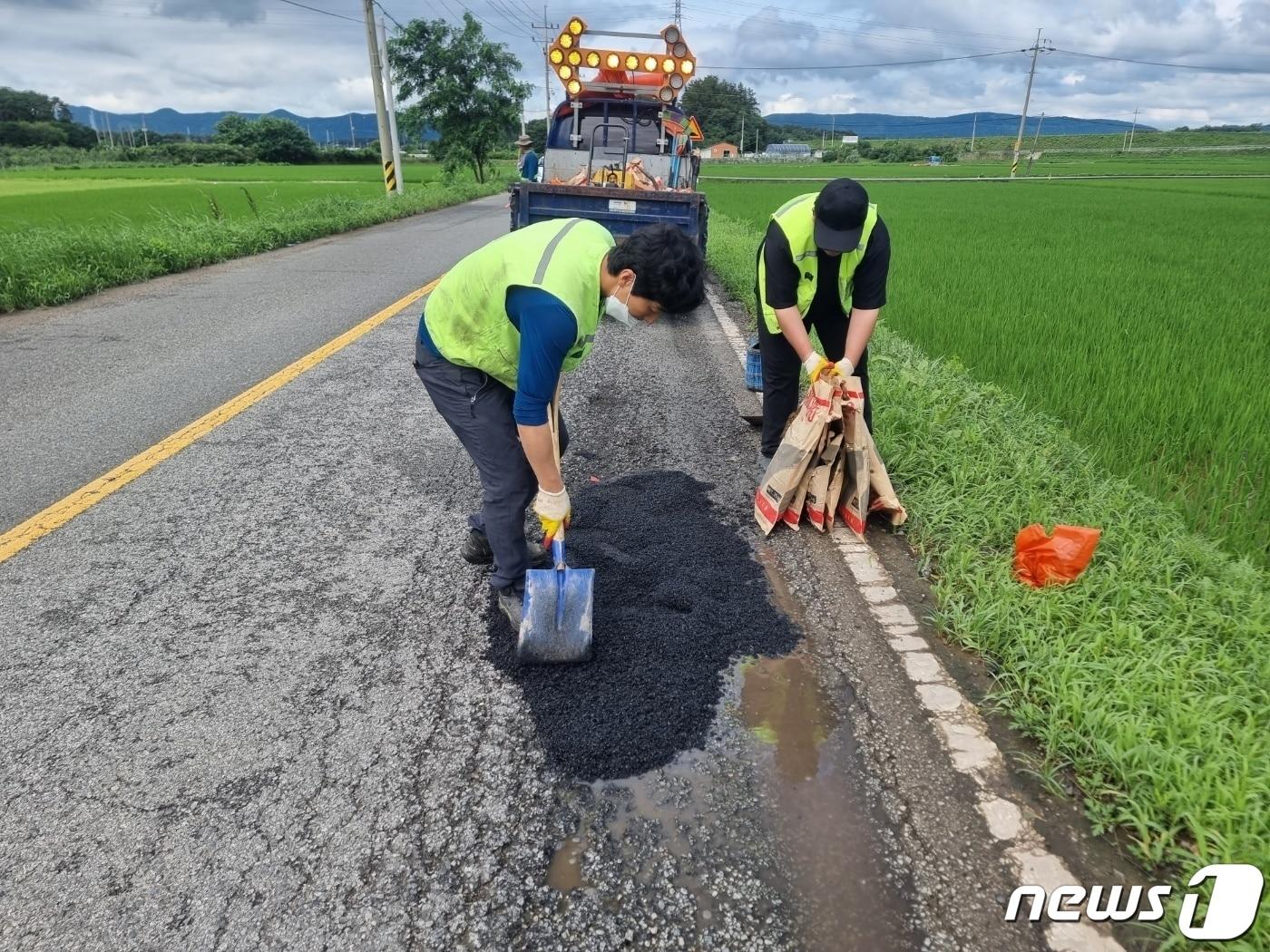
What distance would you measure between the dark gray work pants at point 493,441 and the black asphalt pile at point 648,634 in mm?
281

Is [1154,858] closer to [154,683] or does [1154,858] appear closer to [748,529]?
[748,529]

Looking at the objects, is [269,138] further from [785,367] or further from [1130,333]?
[785,367]

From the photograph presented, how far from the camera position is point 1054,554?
8.86 feet

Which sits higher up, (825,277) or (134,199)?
(825,277)

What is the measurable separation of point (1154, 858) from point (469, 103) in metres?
30.4

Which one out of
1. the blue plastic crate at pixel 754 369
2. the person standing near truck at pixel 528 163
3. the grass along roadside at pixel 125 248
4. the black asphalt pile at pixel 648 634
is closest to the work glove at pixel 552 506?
the black asphalt pile at pixel 648 634

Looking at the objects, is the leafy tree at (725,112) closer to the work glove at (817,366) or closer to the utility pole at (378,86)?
the utility pole at (378,86)

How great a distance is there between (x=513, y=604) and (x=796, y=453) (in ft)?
4.39

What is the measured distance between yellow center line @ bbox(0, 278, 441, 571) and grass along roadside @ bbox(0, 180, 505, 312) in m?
3.73

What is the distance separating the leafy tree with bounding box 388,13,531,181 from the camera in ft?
86.5

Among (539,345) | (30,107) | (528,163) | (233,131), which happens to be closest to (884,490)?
(539,345)

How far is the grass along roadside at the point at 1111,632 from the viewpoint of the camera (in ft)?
5.94

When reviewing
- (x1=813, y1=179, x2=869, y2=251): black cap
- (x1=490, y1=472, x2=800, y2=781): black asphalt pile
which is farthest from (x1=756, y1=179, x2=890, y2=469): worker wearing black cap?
(x1=490, y1=472, x2=800, y2=781): black asphalt pile

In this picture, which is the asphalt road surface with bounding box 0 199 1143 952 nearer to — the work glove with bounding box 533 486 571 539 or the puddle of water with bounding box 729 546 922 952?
the puddle of water with bounding box 729 546 922 952
